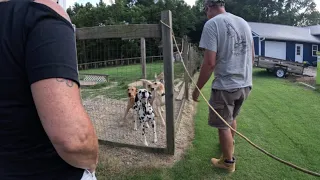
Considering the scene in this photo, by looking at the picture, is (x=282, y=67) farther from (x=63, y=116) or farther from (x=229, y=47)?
(x=63, y=116)

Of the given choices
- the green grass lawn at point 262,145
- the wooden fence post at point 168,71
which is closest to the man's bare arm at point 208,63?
the wooden fence post at point 168,71

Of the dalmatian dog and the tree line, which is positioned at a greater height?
the tree line

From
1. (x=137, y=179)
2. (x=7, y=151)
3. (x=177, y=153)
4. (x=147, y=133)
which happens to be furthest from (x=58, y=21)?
(x=147, y=133)

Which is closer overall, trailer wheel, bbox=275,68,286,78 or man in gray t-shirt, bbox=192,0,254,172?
man in gray t-shirt, bbox=192,0,254,172

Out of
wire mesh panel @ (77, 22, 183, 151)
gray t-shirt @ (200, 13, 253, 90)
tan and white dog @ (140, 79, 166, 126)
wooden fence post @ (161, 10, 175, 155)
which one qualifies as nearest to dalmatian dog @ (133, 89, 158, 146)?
wire mesh panel @ (77, 22, 183, 151)

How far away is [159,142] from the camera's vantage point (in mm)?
4980

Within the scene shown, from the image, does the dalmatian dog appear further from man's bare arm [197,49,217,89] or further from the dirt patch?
man's bare arm [197,49,217,89]

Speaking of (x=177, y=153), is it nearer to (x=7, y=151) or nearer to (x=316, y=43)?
(x=7, y=151)

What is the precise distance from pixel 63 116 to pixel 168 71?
3.18 metres

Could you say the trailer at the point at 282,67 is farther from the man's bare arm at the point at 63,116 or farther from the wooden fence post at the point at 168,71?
the man's bare arm at the point at 63,116

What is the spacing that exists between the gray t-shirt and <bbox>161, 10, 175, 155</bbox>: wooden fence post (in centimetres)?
61

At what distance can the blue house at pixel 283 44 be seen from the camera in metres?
30.3

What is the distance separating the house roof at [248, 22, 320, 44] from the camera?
30.4 m

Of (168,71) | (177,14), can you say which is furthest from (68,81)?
(177,14)
